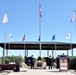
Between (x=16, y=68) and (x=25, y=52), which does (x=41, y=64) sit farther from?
(x=25, y=52)

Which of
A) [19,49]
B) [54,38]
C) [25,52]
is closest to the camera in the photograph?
[54,38]

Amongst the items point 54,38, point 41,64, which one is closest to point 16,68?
point 41,64

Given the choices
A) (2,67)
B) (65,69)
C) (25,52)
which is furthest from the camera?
(25,52)

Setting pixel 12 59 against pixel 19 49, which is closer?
pixel 12 59

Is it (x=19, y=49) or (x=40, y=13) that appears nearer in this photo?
(x=40, y=13)

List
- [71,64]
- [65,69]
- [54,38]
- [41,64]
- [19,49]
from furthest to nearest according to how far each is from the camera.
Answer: [19,49], [54,38], [71,64], [41,64], [65,69]

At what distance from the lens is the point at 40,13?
37375 mm

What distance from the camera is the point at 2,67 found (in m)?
24.7

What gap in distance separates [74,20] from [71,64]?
22.1ft

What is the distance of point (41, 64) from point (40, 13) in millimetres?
7765

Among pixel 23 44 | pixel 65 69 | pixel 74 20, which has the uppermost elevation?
pixel 74 20

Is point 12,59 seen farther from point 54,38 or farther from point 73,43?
point 73,43

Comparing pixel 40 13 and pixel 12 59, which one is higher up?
pixel 40 13

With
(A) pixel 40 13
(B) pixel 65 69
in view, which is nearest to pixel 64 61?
(B) pixel 65 69
